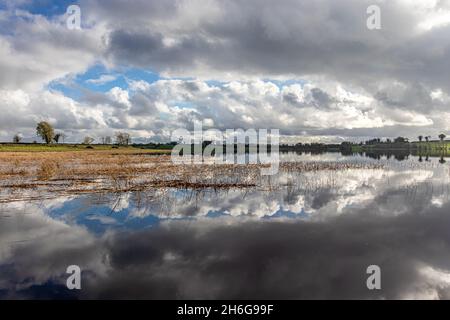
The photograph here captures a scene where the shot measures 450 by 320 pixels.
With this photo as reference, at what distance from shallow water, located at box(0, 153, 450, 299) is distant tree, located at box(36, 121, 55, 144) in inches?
6833

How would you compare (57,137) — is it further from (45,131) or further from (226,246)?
(226,246)

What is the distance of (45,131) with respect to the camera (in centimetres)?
17125

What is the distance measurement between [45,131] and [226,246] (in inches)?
7450

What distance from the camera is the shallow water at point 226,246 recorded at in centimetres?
983

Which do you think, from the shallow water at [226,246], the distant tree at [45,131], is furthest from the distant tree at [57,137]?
the shallow water at [226,246]

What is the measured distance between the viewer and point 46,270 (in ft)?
36.6

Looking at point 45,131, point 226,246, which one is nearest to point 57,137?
point 45,131

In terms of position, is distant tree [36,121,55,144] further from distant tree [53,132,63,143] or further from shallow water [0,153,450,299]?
shallow water [0,153,450,299]

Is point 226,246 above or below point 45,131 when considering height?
below

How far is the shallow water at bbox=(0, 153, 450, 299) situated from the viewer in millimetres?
9828

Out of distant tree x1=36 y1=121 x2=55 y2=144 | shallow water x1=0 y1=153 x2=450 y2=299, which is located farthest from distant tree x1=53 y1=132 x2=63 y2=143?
shallow water x1=0 y1=153 x2=450 y2=299

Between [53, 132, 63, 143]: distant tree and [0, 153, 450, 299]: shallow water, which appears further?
[53, 132, 63, 143]: distant tree

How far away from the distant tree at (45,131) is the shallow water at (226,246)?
17356cm

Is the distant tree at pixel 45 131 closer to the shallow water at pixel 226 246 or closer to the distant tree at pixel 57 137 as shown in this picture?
the distant tree at pixel 57 137
